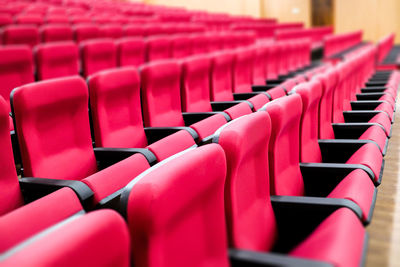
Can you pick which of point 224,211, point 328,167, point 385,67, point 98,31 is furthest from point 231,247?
point 385,67

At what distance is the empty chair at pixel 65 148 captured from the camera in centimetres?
25

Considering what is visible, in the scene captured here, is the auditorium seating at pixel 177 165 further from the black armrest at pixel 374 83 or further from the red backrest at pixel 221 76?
the black armrest at pixel 374 83

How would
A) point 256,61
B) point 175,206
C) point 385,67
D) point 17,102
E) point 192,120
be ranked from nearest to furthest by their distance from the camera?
point 175,206 < point 17,102 < point 192,120 < point 256,61 < point 385,67

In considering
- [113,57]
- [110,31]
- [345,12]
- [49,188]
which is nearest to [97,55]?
[113,57]

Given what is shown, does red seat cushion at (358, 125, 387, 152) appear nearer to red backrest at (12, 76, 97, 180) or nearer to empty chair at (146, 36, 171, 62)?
red backrest at (12, 76, 97, 180)

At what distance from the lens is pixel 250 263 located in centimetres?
17

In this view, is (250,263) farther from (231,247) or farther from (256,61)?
(256,61)

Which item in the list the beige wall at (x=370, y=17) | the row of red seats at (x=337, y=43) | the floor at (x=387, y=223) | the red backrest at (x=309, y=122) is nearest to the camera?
the floor at (x=387, y=223)

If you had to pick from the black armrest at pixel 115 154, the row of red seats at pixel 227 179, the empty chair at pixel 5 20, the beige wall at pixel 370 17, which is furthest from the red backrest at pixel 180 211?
the beige wall at pixel 370 17

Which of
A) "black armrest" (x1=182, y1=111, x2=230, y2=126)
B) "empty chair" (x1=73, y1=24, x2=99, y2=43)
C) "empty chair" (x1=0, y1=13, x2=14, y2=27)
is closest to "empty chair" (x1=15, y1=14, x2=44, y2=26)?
"empty chair" (x1=0, y1=13, x2=14, y2=27)

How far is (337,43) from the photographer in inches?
59.6

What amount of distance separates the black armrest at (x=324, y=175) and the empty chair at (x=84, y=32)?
22.2 inches

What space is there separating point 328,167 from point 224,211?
14 cm

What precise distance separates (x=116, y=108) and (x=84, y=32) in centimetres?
43
